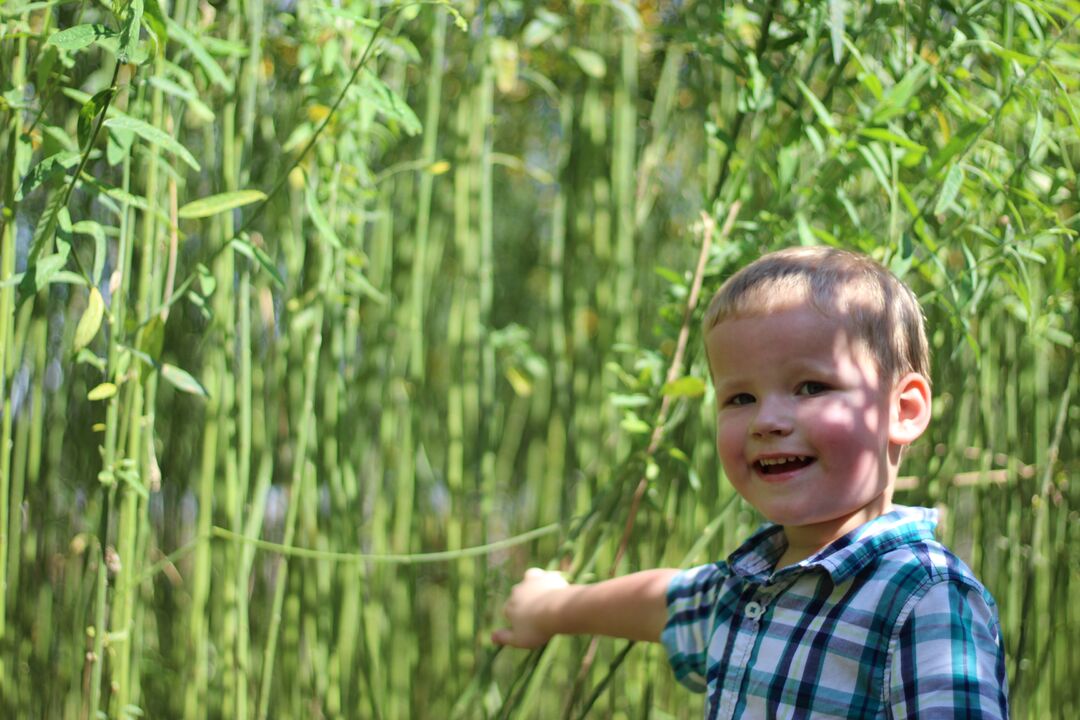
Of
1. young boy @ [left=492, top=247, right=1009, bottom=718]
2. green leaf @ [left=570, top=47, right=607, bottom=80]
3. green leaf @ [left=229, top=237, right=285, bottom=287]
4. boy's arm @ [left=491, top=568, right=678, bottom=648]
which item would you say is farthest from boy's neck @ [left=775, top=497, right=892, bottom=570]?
green leaf @ [left=570, top=47, right=607, bottom=80]

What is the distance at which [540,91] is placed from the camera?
1.60 m

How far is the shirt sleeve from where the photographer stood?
636mm

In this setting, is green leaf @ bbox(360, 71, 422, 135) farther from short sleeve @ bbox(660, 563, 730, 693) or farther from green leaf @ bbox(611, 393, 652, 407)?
short sleeve @ bbox(660, 563, 730, 693)

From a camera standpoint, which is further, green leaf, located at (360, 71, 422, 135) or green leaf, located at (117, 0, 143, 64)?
green leaf, located at (360, 71, 422, 135)

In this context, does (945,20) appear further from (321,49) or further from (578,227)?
(321,49)

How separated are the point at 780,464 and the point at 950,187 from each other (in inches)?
9.3

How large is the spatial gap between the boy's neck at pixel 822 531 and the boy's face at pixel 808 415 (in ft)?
0.05

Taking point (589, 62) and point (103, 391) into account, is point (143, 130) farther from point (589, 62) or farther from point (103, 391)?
point (589, 62)

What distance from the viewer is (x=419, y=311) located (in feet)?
3.74

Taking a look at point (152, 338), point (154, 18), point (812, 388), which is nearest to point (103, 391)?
point (152, 338)

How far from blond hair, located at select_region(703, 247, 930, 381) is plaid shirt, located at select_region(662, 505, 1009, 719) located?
105 millimetres

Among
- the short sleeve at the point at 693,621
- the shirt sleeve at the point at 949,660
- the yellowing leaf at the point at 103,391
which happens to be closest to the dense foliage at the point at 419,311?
the yellowing leaf at the point at 103,391

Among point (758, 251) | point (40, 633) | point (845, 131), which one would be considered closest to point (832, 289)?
point (758, 251)

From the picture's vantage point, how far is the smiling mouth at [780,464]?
0.74m
